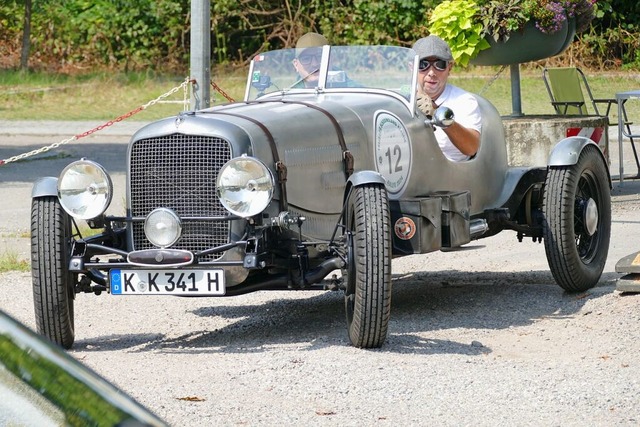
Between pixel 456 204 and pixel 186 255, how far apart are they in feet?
5.49

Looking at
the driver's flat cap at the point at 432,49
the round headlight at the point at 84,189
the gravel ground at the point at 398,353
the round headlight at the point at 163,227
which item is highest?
the driver's flat cap at the point at 432,49

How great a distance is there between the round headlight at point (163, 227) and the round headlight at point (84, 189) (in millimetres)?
254

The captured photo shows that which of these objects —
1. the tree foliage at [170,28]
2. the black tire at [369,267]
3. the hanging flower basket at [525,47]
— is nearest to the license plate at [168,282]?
the black tire at [369,267]

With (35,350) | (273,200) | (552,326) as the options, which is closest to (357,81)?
(273,200)

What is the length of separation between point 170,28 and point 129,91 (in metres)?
4.13

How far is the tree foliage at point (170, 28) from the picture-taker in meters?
27.2

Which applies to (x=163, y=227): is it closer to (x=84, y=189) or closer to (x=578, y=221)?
(x=84, y=189)

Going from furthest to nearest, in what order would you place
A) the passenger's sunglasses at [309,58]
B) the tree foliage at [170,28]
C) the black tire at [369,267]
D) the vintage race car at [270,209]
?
the tree foliage at [170,28]
the passenger's sunglasses at [309,58]
the vintage race car at [270,209]
the black tire at [369,267]

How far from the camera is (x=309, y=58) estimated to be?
763cm

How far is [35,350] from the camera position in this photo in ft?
5.29

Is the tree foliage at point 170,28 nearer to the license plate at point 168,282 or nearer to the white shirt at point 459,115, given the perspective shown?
the white shirt at point 459,115

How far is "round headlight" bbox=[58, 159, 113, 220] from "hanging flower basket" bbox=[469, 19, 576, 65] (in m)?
5.82

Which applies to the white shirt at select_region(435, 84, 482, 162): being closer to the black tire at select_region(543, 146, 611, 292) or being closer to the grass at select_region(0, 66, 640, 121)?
the black tire at select_region(543, 146, 611, 292)

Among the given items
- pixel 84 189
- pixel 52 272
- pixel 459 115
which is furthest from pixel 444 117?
pixel 52 272
